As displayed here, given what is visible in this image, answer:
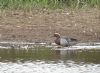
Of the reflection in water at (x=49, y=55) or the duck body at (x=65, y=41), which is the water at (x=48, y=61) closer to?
the reflection in water at (x=49, y=55)

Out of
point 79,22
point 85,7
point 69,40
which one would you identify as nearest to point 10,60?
point 69,40

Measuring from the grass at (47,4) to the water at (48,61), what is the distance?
13.0 ft

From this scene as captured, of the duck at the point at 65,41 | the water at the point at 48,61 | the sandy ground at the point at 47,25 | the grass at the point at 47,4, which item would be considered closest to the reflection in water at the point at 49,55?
the water at the point at 48,61

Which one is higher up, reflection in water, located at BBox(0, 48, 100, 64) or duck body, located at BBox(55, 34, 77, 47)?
duck body, located at BBox(55, 34, 77, 47)

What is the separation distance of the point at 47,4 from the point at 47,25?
1999mm

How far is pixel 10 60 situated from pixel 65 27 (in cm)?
404

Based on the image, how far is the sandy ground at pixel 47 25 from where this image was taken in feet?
49.8

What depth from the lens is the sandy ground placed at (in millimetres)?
15172

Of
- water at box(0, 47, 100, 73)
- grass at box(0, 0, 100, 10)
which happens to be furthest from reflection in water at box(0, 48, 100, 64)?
grass at box(0, 0, 100, 10)

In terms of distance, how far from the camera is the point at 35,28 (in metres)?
15.8

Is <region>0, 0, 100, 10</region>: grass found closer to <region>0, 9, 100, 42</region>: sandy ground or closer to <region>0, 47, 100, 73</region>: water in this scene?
<region>0, 9, 100, 42</region>: sandy ground

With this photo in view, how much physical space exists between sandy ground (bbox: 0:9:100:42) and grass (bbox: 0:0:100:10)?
0.32m

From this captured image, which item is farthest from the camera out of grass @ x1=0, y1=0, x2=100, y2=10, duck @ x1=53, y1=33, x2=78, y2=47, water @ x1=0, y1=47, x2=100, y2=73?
grass @ x1=0, y1=0, x2=100, y2=10

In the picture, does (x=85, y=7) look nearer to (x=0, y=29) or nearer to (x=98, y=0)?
(x=98, y=0)
